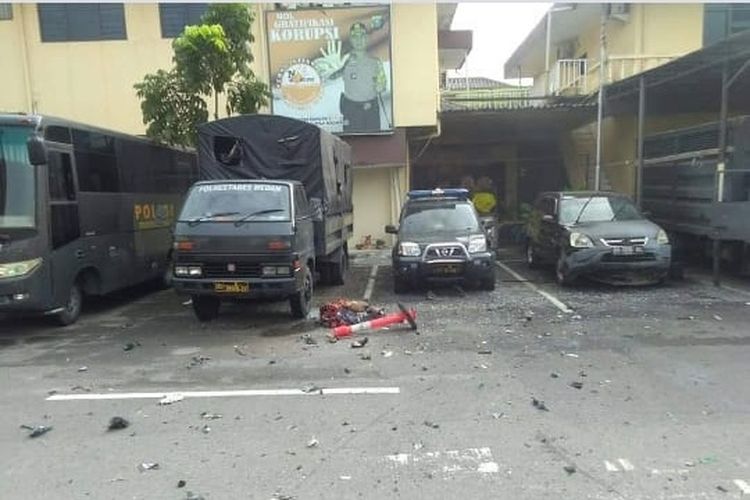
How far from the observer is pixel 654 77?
15273 mm

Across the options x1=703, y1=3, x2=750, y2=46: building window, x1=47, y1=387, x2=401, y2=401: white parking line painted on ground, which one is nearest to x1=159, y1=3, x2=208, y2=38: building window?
x1=703, y1=3, x2=750, y2=46: building window

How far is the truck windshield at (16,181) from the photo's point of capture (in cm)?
912

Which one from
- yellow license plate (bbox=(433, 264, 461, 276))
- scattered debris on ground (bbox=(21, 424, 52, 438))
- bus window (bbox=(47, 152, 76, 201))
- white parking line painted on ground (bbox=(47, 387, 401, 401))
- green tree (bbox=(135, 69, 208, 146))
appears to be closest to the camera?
scattered debris on ground (bbox=(21, 424, 52, 438))

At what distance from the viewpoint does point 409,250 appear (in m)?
11.7

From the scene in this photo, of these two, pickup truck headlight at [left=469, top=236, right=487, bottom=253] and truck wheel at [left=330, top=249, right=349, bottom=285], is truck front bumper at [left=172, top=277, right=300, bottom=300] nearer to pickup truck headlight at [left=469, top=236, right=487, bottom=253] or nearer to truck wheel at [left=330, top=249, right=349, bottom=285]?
pickup truck headlight at [left=469, top=236, right=487, bottom=253]

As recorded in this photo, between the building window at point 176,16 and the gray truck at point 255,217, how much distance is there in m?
8.09

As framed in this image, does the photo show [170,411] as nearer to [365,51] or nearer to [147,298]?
[147,298]

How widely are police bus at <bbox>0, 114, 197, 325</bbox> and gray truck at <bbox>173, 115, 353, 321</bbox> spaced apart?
1631 millimetres

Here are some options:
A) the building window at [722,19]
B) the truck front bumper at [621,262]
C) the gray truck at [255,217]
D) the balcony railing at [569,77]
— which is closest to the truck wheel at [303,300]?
the gray truck at [255,217]

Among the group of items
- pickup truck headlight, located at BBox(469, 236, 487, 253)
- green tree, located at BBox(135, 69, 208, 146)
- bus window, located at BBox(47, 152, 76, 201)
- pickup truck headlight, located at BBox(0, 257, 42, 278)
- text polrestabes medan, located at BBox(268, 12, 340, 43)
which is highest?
text polrestabes medan, located at BBox(268, 12, 340, 43)

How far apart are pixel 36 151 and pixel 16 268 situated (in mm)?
1564

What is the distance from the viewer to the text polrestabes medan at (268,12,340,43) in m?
18.2

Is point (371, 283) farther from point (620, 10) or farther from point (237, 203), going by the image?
point (620, 10)

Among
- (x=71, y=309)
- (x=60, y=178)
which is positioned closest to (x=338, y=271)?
(x=71, y=309)
